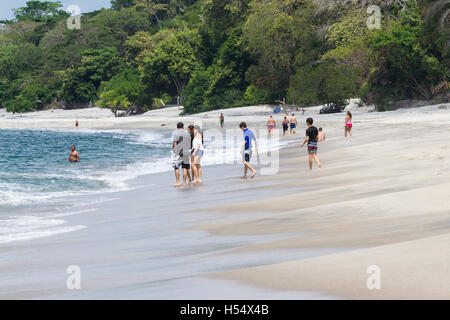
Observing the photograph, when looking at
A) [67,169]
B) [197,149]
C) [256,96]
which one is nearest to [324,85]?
[256,96]

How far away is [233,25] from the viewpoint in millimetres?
74438

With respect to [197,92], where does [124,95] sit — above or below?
above

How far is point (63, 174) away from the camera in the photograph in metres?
23.2

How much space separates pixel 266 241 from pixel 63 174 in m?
16.2

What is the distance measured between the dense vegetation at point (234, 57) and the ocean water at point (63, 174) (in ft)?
43.8

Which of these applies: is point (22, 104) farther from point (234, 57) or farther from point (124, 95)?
point (234, 57)

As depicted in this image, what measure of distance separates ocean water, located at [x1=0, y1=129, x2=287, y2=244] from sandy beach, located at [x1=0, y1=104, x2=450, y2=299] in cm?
70

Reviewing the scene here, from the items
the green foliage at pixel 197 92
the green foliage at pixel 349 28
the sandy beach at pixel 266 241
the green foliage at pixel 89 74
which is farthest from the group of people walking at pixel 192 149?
the green foliage at pixel 89 74

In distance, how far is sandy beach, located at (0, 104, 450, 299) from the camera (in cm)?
600

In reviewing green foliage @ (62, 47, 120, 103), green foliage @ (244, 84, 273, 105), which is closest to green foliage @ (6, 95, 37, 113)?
green foliage @ (62, 47, 120, 103)

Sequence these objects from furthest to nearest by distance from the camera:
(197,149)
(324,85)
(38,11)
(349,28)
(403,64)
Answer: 1. (38,11)
2. (349,28)
3. (324,85)
4. (403,64)
5. (197,149)

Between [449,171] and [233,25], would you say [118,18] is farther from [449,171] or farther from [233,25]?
[449,171]

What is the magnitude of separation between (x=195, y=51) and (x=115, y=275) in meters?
73.7

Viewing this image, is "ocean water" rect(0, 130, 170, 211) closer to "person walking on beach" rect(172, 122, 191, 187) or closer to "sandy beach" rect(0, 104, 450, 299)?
"person walking on beach" rect(172, 122, 191, 187)
